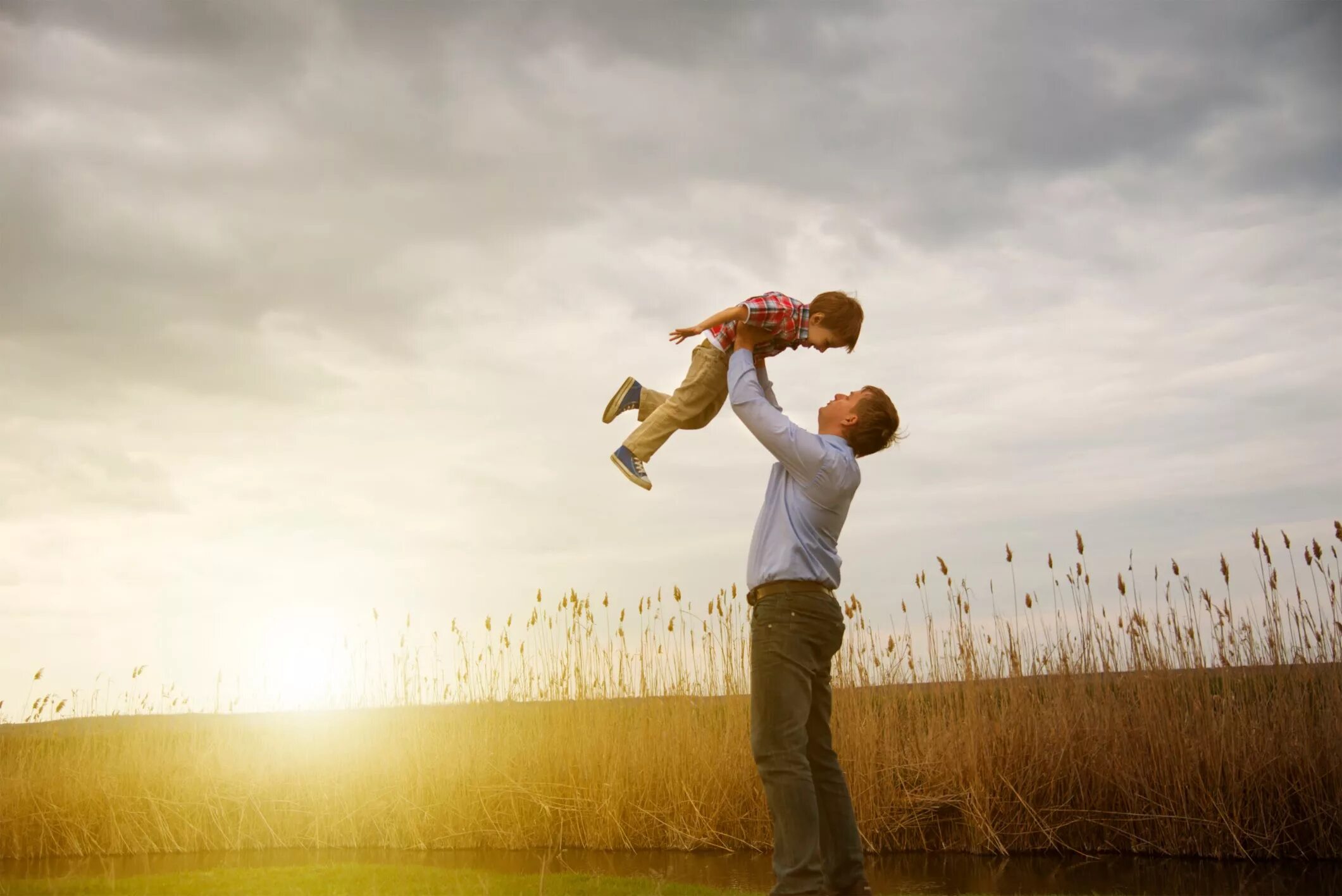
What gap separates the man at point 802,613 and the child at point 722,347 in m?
0.08

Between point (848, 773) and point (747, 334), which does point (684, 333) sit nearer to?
point (747, 334)

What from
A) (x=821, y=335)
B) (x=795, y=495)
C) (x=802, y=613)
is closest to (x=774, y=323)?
(x=821, y=335)

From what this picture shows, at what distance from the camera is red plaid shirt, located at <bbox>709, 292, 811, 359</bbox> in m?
3.42

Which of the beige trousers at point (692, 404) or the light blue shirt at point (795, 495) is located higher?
the beige trousers at point (692, 404)

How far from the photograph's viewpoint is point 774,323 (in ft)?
11.3

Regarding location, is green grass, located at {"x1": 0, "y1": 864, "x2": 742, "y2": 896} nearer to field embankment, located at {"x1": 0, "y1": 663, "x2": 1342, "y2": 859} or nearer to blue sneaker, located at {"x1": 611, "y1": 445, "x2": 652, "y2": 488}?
field embankment, located at {"x1": 0, "y1": 663, "x2": 1342, "y2": 859}

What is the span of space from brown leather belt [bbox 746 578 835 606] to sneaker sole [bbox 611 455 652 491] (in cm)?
78

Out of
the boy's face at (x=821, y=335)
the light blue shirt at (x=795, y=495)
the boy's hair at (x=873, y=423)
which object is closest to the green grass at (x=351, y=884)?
the light blue shirt at (x=795, y=495)

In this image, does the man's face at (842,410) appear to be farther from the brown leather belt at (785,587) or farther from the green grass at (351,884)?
the green grass at (351,884)

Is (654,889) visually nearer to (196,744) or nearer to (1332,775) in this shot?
(1332,775)

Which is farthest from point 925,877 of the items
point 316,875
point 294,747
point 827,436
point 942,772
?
A: point 294,747

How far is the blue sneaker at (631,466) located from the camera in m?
3.78

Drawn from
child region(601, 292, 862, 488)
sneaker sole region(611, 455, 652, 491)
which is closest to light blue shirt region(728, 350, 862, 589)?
child region(601, 292, 862, 488)

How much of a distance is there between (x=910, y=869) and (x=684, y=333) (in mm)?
4900
